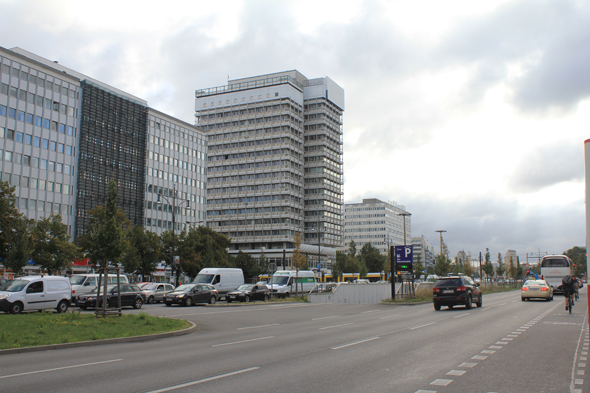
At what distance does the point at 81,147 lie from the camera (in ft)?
246

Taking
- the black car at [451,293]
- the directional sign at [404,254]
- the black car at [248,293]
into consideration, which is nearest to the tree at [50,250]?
the black car at [248,293]

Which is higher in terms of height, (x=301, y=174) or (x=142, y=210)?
(x=301, y=174)

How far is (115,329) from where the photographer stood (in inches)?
597

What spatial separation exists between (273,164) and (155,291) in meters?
76.8

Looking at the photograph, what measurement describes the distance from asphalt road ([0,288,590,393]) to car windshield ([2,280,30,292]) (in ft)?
36.4

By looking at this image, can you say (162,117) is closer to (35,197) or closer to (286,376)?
(35,197)

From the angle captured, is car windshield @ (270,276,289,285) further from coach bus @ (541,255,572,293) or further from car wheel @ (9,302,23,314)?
car wheel @ (9,302,23,314)

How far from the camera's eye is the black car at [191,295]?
104 ft

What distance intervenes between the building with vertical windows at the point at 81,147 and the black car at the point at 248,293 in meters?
24.8

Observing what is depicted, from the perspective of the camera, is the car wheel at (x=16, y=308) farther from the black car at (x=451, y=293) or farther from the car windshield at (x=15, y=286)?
the black car at (x=451, y=293)

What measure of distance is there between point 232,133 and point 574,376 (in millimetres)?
111850

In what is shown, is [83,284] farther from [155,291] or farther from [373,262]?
[373,262]

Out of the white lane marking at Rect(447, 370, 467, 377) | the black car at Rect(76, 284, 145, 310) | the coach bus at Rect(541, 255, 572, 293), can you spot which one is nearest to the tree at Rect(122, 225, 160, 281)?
the black car at Rect(76, 284, 145, 310)

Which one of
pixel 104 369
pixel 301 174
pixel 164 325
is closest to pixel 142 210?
pixel 301 174
